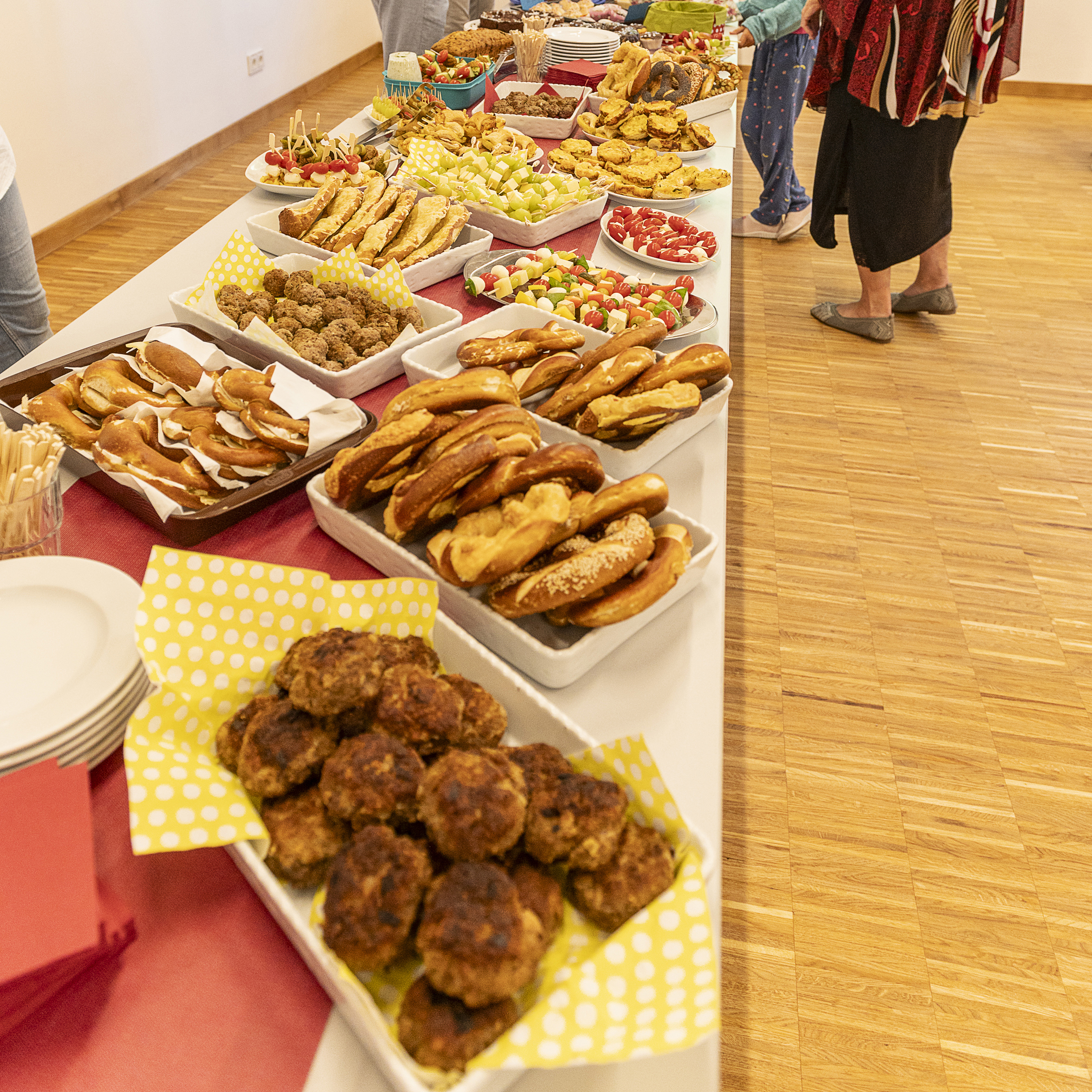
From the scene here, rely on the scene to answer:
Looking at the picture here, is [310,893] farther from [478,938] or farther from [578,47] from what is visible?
[578,47]

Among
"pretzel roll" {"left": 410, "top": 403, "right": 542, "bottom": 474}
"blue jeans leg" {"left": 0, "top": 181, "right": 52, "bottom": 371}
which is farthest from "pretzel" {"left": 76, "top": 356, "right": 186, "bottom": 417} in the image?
"blue jeans leg" {"left": 0, "top": 181, "right": 52, "bottom": 371}

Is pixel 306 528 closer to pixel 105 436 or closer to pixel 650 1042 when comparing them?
pixel 105 436

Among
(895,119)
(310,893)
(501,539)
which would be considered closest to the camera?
(310,893)

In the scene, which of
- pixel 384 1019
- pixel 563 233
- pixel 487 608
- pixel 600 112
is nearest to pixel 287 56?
pixel 600 112

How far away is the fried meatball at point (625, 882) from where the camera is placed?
0.58 m

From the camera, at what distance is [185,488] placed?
3.27ft

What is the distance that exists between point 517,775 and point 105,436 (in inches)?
28.5

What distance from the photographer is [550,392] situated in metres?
1.23

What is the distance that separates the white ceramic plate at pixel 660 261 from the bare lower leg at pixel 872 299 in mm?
1835

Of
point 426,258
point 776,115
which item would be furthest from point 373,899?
point 776,115

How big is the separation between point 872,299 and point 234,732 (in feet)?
11.1

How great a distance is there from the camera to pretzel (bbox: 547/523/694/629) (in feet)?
2.70

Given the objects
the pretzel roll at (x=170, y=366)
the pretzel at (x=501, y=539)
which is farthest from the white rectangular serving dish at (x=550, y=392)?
the pretzel roll at (x=170, y=366)

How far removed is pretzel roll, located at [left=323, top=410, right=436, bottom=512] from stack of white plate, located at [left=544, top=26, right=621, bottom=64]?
2553 mm
